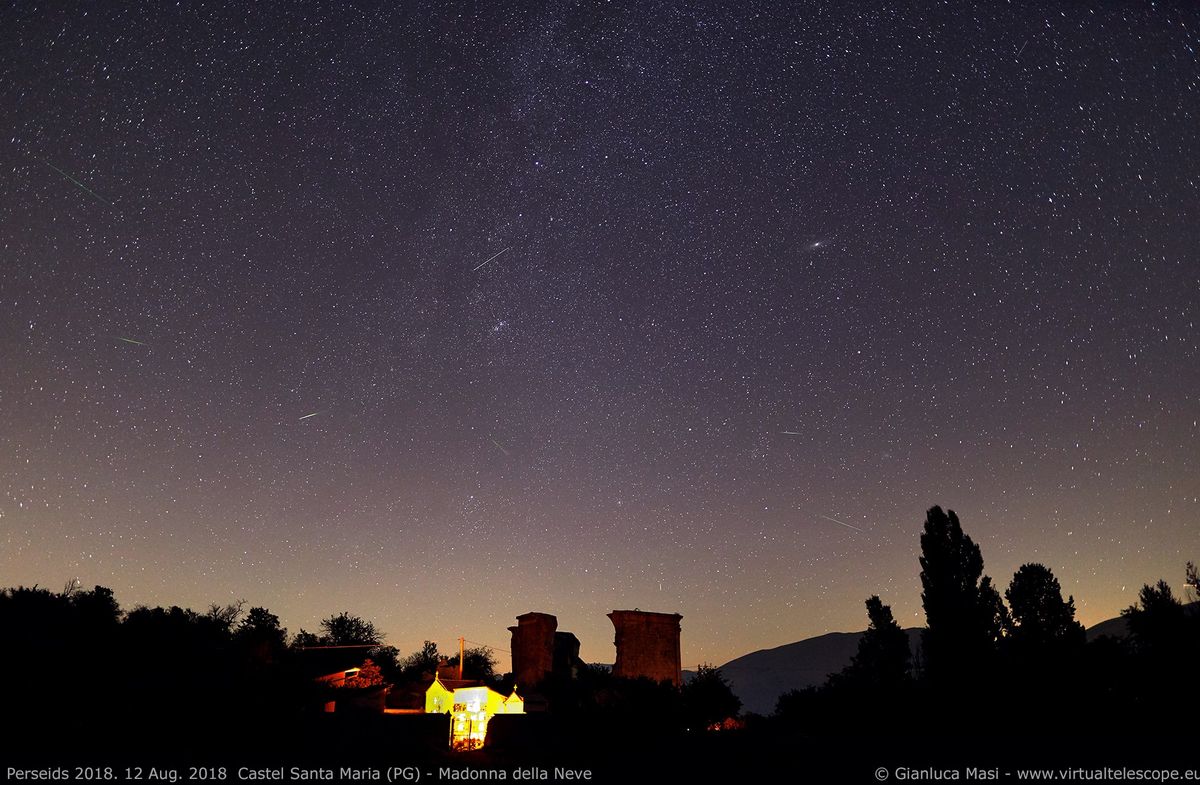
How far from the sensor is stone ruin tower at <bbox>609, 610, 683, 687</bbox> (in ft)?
166

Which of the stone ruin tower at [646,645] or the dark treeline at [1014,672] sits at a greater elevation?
the dark treeline at [1014,672]

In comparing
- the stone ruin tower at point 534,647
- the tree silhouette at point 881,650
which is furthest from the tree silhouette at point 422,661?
the tree silhouette at point 881,650

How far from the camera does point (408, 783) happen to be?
722 inches

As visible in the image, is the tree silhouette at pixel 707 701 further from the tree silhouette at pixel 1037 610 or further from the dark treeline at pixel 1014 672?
the tree silhouette at pixel 1037 610

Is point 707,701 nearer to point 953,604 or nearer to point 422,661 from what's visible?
point 953,604

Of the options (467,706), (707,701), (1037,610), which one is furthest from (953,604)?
(467,706)

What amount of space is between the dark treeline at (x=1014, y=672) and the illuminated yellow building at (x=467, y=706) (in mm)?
13080

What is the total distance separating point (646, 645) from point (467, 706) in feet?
74.3

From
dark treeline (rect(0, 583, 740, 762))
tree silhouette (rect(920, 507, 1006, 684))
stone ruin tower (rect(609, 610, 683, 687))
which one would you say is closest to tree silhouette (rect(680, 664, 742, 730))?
dark treeline (rect(0, 583, 740, 762))

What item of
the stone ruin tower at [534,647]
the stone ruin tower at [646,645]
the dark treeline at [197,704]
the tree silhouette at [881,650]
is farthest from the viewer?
the stone ruin tower at [534,647]

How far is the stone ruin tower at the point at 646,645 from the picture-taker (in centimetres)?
5056

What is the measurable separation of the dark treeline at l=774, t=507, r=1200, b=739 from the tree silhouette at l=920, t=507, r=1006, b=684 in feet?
0.16

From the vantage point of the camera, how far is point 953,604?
3084cm

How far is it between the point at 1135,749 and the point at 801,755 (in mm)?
7300
